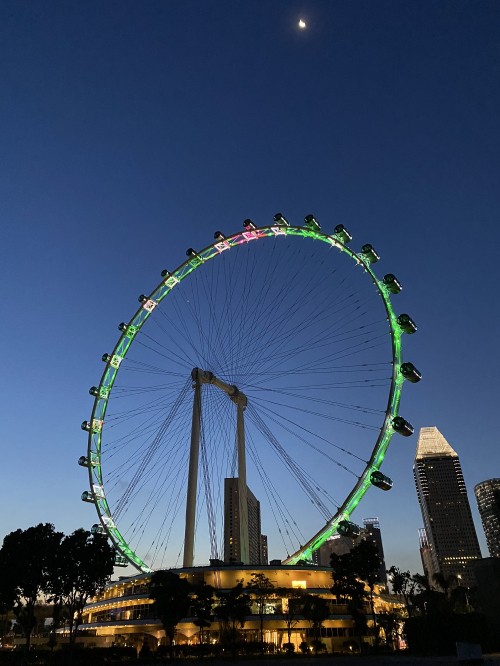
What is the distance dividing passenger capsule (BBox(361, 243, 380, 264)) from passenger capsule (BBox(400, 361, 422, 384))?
10295mm

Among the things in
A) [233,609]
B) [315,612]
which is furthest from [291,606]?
[233,609]

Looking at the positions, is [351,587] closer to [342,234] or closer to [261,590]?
[261,590]

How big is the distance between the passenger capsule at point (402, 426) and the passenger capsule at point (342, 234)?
17.1 m

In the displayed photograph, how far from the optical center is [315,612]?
177 feet

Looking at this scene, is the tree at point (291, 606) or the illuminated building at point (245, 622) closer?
the tree at point (291, 606)

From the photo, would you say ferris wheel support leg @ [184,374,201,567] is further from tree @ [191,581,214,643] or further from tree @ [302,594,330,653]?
tree @ [302,594,330,653]

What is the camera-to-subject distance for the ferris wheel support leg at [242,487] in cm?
5453

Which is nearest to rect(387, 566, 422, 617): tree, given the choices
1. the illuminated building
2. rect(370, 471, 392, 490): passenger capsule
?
the illuminated building

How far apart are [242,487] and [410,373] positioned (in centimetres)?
2383

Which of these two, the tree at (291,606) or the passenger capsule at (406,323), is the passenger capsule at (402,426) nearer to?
the passenger capsule at (406,323)

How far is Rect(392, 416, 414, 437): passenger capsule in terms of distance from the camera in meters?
41.7

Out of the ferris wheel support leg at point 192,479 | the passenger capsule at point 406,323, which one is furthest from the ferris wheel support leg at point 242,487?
the passenger capsule at point 406,323

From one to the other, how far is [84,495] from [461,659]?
4369cm

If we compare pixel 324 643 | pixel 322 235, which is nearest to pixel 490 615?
pixel 324 643
